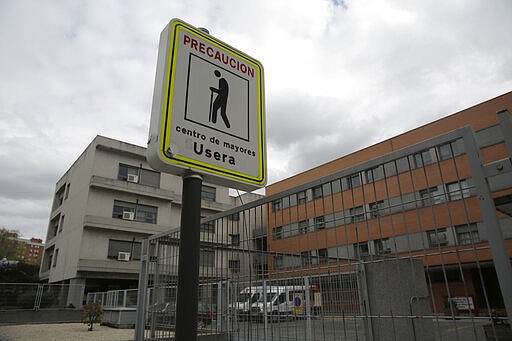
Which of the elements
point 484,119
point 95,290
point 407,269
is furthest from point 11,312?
point 484,119

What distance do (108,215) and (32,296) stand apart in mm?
7933

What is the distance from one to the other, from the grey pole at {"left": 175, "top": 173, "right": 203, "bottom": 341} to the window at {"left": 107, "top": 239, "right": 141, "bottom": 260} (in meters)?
26.6

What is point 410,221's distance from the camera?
7.35 feet

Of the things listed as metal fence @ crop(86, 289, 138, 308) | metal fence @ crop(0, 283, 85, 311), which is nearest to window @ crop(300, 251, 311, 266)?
metal fence @ crop(86, 289, 138, 308)

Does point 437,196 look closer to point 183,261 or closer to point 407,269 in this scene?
point 407,269

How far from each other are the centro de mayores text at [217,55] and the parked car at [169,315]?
2.80 meters

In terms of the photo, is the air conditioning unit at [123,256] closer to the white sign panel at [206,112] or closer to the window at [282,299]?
the window at [282,299]

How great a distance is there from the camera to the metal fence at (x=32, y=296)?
59.2 feet

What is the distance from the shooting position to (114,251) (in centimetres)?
2545

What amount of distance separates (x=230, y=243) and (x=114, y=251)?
24775mm

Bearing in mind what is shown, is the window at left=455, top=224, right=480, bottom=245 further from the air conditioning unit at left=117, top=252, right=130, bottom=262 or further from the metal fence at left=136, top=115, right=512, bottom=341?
the air conditioning unit at left=117, top=252, right=130, bottom=262

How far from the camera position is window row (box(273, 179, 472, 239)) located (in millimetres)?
1972

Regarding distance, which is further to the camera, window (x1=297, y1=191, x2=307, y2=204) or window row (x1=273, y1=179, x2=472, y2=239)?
window (x1=297, y1=191, x2=307, y2=204)

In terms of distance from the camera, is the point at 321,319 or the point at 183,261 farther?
the point at 321,319
